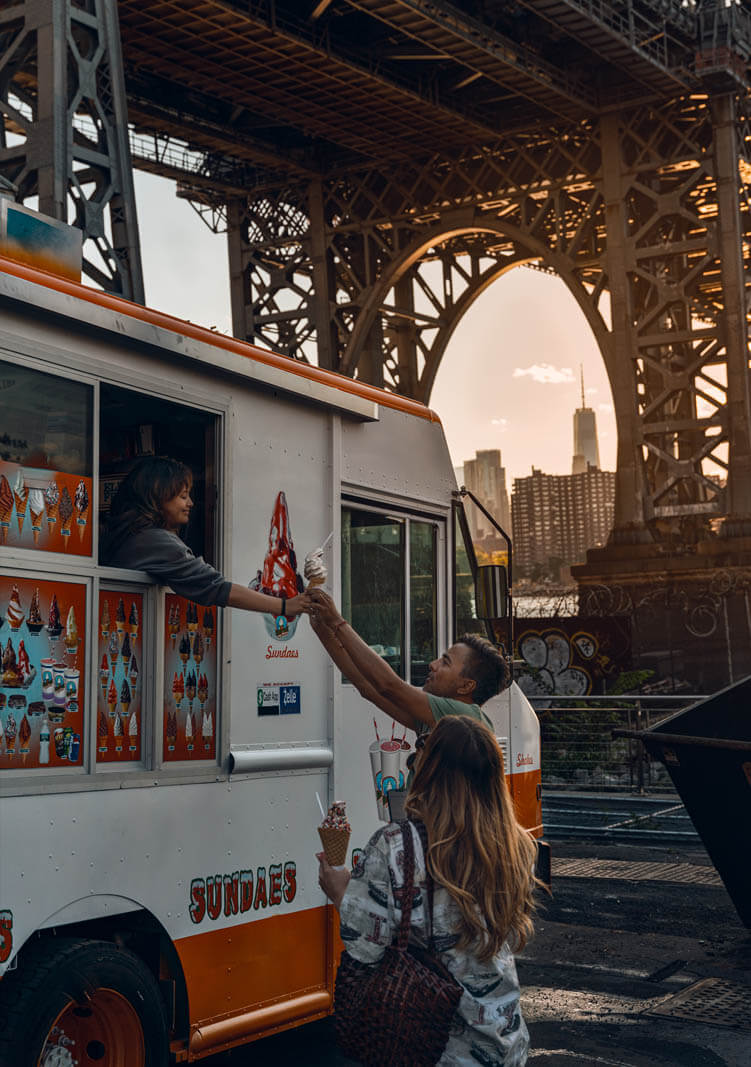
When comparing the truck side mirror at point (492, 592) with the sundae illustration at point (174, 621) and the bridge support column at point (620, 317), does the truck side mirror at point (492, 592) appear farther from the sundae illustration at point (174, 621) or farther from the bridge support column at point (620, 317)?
the bridge support column at point (620, 317)

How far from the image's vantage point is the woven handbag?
137 inches

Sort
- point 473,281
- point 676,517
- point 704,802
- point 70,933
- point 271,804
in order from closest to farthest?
point 70,933
point 271,804
point 704,802
point 676,517
point 473,281

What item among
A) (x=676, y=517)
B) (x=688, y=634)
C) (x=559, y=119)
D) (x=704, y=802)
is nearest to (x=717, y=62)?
(x=559, y=119)

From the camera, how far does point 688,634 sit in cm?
2855

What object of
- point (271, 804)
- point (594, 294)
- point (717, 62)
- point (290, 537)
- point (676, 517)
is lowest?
point (271, 804)

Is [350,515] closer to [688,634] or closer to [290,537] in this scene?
[290,537]

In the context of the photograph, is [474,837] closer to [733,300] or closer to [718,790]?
[718,790]

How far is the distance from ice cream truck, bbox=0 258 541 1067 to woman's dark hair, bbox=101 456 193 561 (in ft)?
0.52

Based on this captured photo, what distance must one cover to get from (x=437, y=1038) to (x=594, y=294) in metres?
29.3

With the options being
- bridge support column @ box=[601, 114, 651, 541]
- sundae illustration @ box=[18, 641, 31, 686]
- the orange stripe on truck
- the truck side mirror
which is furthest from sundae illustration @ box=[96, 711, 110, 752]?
bridge support column @ box=[601, 114, 651, 541]

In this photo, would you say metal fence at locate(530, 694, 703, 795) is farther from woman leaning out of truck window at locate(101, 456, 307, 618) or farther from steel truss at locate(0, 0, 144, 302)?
woman leaning out of truck window at locate(101, 456, 307, 618)

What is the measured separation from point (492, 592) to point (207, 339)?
95.7 inches

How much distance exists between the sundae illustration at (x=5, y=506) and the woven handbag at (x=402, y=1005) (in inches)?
78.2

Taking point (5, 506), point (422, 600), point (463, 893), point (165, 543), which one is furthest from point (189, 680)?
point (463, 893)
